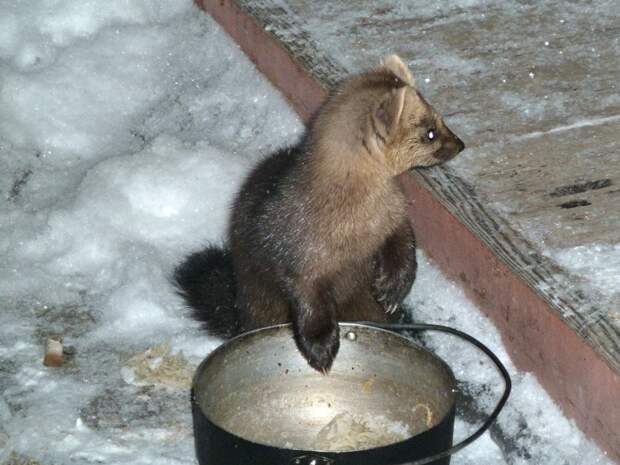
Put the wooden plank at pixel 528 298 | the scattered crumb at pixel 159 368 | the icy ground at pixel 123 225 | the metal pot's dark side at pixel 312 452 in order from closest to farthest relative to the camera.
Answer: the metal pot's dark side at pixel 312 452 → the wooden plank at pixel 528 298 → the icy ground at pixel 123 225 → the scattered crumb at pixel 159 368

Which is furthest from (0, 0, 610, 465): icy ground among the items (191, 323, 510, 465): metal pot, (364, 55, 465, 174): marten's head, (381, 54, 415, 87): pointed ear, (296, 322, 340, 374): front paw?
(381, 54, 415, 87): pointed ear

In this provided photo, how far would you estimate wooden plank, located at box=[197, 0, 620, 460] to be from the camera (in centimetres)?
297

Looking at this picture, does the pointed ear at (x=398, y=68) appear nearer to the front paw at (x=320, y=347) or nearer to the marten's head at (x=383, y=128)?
the marten's head at (x=383, y=128)

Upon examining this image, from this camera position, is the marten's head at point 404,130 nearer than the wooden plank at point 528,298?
No

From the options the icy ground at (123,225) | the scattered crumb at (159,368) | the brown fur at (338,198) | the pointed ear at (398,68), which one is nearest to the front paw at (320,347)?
the brown fur at (338,198)

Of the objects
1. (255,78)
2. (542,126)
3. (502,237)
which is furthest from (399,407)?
(255,78)

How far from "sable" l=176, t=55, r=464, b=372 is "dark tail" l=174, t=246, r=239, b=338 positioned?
6.2 inches

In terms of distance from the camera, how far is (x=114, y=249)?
14.1 feet

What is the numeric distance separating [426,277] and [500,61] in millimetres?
963

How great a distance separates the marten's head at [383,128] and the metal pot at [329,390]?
1.40 feet

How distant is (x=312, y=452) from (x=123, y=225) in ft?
6.29

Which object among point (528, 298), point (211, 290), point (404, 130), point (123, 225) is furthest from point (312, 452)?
point (123, 225)

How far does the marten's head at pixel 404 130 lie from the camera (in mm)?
3223

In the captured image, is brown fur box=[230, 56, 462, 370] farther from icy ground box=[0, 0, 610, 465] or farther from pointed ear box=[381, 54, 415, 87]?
icy ground box=[0, 0, 610, 465]
